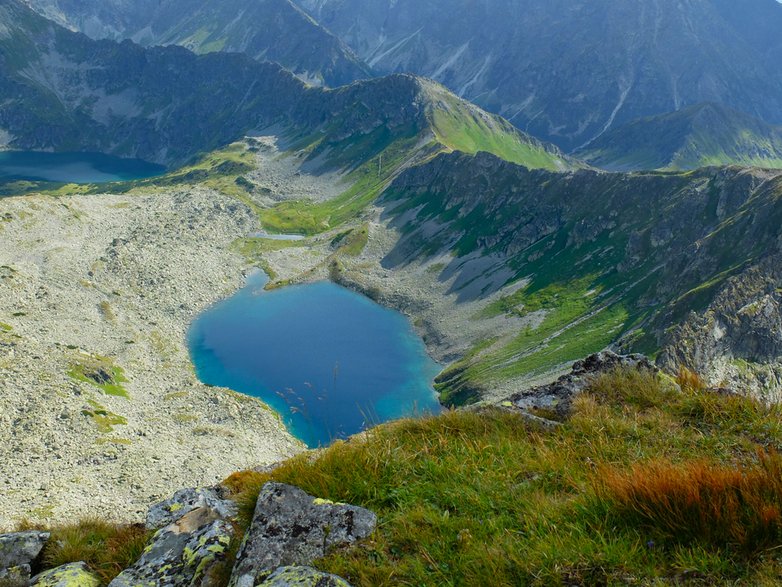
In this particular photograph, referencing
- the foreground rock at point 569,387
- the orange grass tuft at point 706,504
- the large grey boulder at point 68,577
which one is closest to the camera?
the orange grass tuft at point 706,504

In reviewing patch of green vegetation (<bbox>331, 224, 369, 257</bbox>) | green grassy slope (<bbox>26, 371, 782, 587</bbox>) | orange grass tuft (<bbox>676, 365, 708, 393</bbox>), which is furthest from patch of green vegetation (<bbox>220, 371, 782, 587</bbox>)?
patch of green vegetation (<bbox>331, 224, 369, 257</bbox>)

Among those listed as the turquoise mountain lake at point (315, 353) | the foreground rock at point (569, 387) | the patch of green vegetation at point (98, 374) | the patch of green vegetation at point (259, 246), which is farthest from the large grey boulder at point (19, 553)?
the patch of green vegetation at point (259, 246)

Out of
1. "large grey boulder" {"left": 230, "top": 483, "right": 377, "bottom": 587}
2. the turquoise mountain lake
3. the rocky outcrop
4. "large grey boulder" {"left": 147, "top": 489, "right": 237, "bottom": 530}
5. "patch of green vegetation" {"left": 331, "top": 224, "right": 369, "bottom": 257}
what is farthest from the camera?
"patch of green vegetation" {"left": 331, "top": 224, "right": 369, "bottom": 257}

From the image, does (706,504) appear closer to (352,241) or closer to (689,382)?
(689,382)

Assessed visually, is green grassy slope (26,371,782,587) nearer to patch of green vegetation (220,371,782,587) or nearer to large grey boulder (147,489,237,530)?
patch of green vegetation (220,371,782,587)

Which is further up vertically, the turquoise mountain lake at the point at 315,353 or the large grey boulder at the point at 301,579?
the large grey boulder at the point at 301,579

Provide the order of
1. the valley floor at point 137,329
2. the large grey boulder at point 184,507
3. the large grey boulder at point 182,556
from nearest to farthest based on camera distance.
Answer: the large grey boulder at point 182,556, the large grey boulder at point 184,507, the valley floor at point 137,329

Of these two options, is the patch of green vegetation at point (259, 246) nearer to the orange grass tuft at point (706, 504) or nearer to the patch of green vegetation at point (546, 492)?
the patch of green vegetation at point (546, 492)
